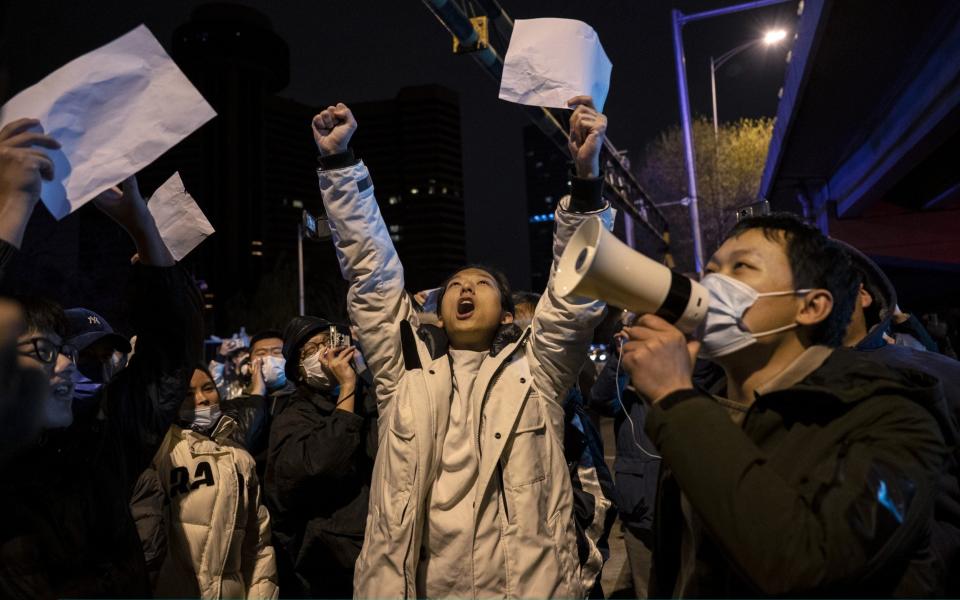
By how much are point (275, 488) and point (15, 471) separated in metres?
1.40

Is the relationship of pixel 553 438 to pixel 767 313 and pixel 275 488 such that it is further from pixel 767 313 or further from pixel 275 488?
pixel 275 488

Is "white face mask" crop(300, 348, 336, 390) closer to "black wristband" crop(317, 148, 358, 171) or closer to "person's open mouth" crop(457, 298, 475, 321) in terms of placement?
"person's open mouth" crop(457, 298, 475, 321)

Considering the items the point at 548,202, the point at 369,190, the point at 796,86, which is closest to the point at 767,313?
the point at 369,190

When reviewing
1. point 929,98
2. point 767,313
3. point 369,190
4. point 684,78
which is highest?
point 684,78

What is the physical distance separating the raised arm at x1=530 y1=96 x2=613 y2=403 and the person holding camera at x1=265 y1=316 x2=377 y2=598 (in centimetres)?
107

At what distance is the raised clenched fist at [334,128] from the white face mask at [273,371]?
2939mm

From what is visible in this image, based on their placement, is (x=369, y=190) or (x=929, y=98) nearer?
(x=369, y=190)

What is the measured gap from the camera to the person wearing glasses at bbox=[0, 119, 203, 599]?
1.67 m

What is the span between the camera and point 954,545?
1.94 m

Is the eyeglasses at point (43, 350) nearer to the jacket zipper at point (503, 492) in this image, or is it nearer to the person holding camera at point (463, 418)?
the person holding camera at point (463, 418)

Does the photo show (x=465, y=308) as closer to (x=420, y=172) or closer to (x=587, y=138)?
(x=587, y=138)

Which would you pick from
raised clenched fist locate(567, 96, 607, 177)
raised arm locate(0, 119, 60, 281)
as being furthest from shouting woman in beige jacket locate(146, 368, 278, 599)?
raised clenched fist locate(567, 96, 607, 177)

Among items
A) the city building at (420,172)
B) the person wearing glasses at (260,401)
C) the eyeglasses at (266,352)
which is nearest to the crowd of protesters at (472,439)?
the person wearing glasses at (260,401)

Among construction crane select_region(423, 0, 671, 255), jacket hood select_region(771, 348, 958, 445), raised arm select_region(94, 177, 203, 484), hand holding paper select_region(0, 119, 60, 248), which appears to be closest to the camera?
jacket hood select_region(771, 348, 958, 445)
